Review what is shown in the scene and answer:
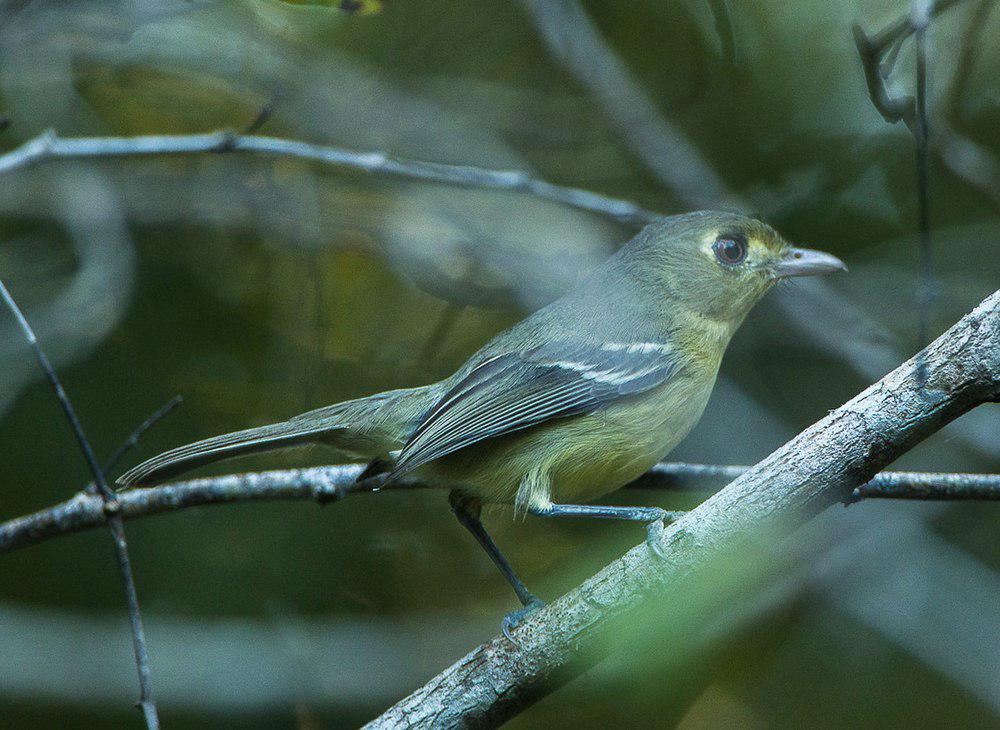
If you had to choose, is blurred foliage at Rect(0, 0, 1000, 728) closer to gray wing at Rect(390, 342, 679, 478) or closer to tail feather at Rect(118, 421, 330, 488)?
gray wing at Rect(390, 342, 679, 478)

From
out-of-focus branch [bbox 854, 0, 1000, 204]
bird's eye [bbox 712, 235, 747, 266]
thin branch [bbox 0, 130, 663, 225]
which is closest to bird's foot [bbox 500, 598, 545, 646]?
bird's eye [bbox 712, 235, 747, 266]

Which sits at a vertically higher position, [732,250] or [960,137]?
[960,137]

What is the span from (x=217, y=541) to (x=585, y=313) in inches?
99.7

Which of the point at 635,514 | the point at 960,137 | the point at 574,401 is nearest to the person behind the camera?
the point at 635,514

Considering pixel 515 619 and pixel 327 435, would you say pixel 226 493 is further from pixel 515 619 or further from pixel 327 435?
pixel 515 619

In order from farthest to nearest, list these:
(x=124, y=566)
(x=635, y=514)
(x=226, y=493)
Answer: (x=226, y=493), (x=635, y=514), (x=124, y=566)

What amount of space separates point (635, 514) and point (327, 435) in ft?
3.94

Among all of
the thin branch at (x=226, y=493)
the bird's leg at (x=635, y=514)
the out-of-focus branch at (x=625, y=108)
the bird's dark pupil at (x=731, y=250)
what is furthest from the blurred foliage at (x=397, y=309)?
the bird's dark pupil at (x=731, y=250)

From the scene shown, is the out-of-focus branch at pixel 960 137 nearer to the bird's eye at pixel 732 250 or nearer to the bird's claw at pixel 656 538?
the bird's eye at pixel 732 250

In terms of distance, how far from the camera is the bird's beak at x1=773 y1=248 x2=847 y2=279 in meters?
4.02

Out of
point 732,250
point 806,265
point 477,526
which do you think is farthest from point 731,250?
point 477,526

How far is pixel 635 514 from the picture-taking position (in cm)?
323

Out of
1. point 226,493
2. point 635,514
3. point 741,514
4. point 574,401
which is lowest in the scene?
point 741,514

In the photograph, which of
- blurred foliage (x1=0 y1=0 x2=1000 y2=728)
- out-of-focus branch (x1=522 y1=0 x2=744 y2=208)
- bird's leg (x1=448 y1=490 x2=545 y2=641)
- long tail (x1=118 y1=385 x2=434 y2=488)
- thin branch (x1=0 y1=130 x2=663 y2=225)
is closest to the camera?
long tail (x1=118 y1=385 x2=434 y2=488)
